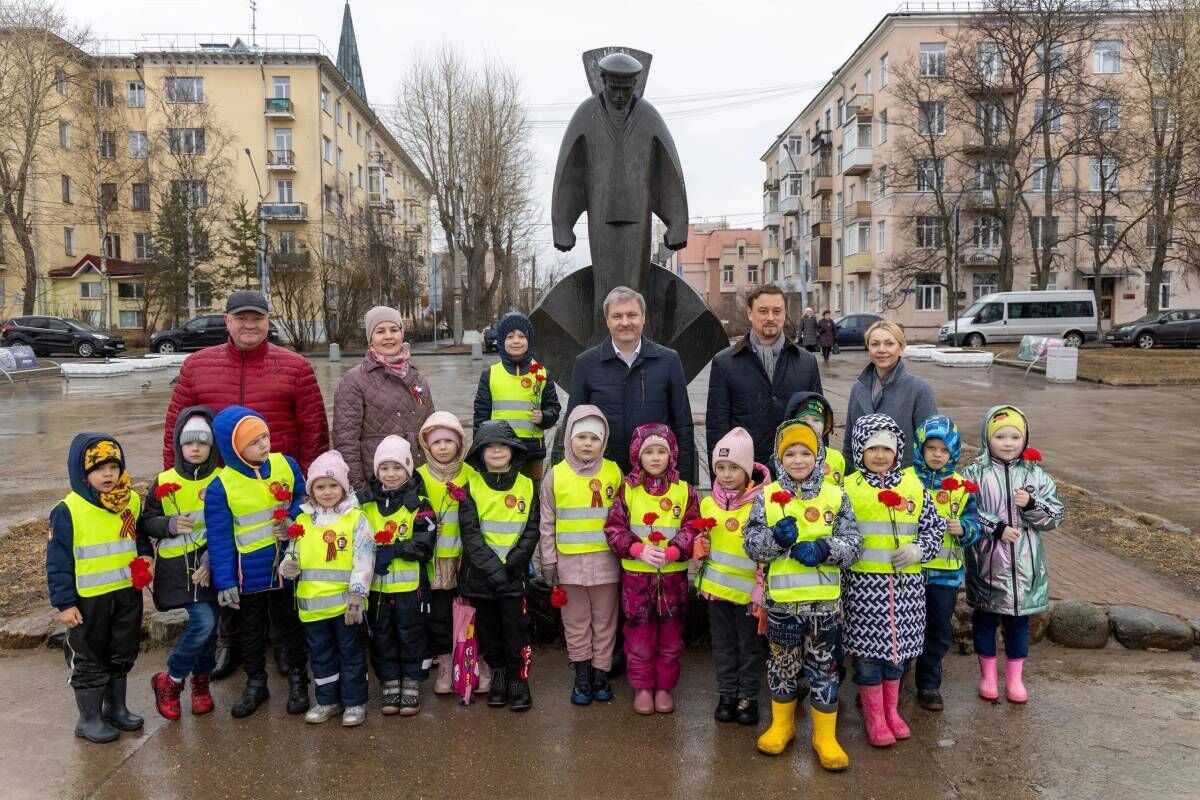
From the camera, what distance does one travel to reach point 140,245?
4528 centimetres

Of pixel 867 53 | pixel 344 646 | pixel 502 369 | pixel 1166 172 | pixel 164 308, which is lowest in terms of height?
pixel 344 646

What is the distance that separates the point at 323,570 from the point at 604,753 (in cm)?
137

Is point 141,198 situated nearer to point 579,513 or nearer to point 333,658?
point 333,658

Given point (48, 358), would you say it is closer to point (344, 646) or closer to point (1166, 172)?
point (344, 646)

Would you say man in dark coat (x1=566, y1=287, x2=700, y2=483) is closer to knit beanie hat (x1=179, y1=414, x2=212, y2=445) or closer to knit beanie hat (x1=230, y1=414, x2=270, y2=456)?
knit beanie hat (x1=230, y1=414, x2=270, y2=456)

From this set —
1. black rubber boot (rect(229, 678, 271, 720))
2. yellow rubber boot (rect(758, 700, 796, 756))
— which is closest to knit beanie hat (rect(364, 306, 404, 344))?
black rubber boot (rect(229, 678, 271, 720))

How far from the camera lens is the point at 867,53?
4266 cm

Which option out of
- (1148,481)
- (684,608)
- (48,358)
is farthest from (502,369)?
(48,358)

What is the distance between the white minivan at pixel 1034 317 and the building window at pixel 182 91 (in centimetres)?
3620

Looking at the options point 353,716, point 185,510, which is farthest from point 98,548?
point 353,716

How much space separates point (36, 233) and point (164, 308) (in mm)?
8521

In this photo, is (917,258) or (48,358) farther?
(917,258)

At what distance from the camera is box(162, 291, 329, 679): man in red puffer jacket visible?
4.04m

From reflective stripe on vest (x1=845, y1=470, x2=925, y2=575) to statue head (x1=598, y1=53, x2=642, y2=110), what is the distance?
9.77 feet
